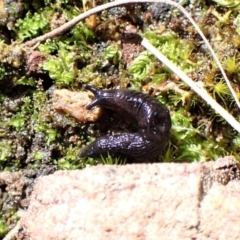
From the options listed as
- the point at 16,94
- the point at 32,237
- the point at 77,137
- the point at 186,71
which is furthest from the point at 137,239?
the point at 16,94

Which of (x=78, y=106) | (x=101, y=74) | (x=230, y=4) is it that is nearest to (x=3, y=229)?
(x=78, y=106)

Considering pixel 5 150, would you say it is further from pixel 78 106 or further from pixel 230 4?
pixel 230 4

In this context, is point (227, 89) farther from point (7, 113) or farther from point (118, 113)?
point (7, 113)

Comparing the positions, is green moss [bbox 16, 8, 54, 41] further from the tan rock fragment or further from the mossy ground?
the tan rock fragment

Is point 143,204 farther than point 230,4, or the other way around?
point 230,4

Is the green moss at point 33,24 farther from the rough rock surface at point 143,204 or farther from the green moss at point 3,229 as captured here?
the green moss at point 3,229

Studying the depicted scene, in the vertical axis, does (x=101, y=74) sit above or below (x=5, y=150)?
above
